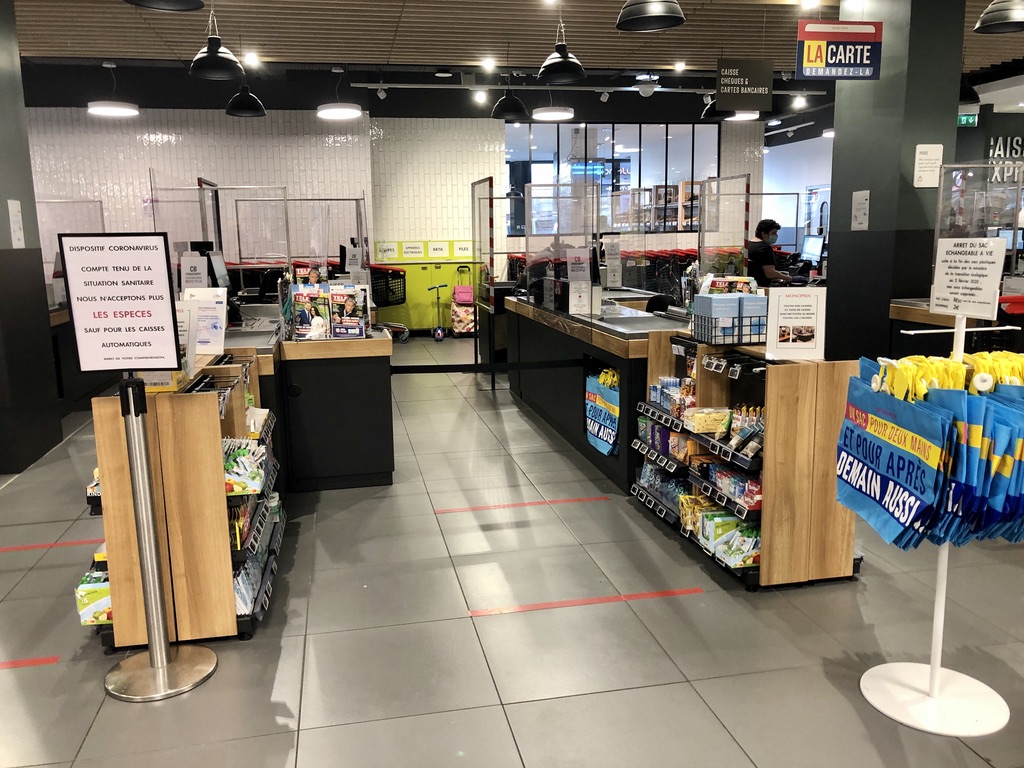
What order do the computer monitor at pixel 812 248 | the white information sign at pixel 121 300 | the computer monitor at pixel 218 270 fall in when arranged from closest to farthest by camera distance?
the white information sign at pixel 121 300 < the computer monitor at pixel 218 270 < the computer monitor at pixel 812 248

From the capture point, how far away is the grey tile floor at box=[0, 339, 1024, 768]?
255 centimetres

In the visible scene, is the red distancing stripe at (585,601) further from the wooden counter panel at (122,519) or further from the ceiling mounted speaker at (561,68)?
the ceiling mounted speaker at (561,68)

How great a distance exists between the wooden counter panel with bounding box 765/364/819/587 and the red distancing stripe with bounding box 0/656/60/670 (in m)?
3.04

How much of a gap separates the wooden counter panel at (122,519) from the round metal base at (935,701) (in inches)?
106

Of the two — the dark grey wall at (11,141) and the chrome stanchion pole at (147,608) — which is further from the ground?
the dark grey wall at (11,141)

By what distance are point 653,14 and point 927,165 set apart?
2.33 metres

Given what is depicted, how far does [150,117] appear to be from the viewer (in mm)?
11703

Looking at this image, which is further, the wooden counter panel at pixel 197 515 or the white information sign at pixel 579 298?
the white information sign at pixel 579 298

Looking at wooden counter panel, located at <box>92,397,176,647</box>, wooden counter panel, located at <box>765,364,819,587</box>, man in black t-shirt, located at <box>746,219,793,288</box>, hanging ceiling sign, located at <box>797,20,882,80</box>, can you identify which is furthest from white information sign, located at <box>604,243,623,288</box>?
wooden counter panel, located at <box>92,397,176,647</box>

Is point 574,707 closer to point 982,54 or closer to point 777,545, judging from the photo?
point 777,545

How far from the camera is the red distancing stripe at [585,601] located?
3514 mm

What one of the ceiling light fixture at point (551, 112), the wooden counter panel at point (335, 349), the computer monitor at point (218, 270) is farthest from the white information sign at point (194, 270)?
the ceiling light fixture at point (551, 112)

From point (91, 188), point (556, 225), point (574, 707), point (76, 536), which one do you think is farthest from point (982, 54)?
point (91, 188)

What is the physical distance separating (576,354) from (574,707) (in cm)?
350
